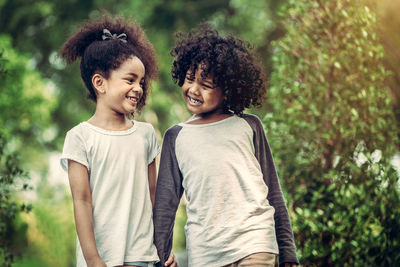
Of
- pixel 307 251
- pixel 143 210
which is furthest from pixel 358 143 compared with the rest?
pixel 143 210

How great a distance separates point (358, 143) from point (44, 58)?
11.1 meters

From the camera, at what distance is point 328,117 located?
14.2 feet

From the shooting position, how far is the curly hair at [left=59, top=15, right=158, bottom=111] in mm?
2928

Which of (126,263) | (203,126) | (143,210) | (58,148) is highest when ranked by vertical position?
(203,126)

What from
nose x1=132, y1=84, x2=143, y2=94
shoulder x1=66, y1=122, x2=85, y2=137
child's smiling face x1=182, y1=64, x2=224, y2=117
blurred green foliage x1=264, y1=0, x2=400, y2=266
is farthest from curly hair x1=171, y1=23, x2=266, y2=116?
blurred green foliage x1=264, y1=0, x2=400, y2=266

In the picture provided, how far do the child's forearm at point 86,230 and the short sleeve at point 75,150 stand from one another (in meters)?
0.19

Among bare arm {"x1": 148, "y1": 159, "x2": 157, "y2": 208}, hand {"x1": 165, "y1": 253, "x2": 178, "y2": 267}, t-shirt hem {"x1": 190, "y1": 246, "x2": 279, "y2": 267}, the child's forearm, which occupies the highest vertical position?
bare arm {"x1": 148, "y1": 159, "x2": 157, "y2": 208}

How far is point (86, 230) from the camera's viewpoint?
2600mm

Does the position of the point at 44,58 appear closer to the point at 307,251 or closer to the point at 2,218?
the point at 2,218

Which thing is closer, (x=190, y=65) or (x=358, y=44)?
(x=190, y=65)

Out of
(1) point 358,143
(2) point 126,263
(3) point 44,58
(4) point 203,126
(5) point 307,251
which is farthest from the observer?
(3) point 44,58

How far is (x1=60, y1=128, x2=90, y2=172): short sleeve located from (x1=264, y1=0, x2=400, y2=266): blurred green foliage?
188 cm

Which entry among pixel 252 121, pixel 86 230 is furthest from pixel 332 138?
pixel 86 230

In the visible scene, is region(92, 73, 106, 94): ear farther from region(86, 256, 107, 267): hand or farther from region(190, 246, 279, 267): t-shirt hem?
region(190, 246, 279, 267): t-shirt hem
